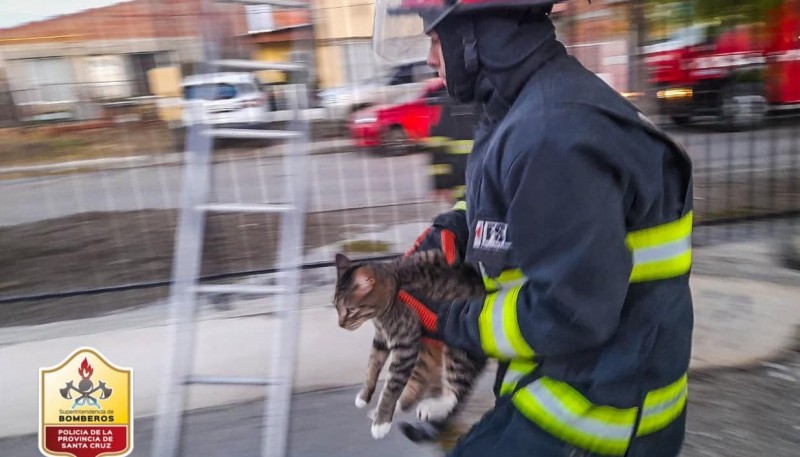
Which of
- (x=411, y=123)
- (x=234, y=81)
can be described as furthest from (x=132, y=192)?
(x=411, y=123)

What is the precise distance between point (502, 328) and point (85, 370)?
142cm

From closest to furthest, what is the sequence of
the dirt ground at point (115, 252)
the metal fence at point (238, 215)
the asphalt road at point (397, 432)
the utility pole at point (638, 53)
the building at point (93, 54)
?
the asphalt road at point (397, 432)
the utility pole at point (638, 53)
the building at point (93, 54)
the metal fence at point (238, 215)
the dirt ground at point (115, 252)

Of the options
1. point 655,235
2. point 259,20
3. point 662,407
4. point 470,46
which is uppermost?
point 259,20

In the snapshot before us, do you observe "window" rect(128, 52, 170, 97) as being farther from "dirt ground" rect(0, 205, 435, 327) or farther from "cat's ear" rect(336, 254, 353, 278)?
"cat's ear" rect(336, 254, 353, 278)

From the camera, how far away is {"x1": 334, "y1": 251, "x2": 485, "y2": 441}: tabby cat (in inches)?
57.2

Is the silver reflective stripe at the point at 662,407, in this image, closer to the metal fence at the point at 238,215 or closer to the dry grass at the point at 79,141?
the metal fence at the point at 238,215

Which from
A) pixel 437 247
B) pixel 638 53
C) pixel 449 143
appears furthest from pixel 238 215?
pixel 437 247

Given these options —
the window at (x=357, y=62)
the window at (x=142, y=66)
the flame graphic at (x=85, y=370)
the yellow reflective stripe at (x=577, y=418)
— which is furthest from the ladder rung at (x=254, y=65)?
the yellow reflective stripe at (x=577, y=418)

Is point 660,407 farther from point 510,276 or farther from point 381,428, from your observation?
point 381,428

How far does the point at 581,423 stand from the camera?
52.2 inches

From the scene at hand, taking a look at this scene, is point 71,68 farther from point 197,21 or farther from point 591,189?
point 591,189

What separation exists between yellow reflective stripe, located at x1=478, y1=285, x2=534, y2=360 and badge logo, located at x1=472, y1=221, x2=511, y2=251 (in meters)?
0.09

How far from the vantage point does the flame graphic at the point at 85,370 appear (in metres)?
1.99

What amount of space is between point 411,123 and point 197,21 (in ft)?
4.18
